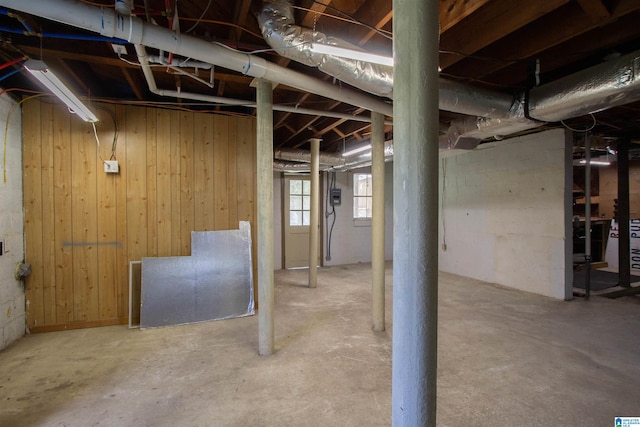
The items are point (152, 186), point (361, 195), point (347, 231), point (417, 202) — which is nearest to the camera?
point (417, 202)

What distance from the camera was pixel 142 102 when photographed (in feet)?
10.5

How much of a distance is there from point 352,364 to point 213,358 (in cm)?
112

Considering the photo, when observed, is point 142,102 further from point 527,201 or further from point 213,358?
point 527,201

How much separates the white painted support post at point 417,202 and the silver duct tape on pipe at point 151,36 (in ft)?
4.44

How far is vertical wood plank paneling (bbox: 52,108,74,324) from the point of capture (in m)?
3.07

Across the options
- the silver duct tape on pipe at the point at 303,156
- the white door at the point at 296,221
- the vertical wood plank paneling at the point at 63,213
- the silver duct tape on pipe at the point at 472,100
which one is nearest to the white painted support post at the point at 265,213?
the silver duct tape on pipe at the point at 472,100

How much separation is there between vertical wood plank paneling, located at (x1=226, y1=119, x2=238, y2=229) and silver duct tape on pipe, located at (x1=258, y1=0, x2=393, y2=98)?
71.9 inches

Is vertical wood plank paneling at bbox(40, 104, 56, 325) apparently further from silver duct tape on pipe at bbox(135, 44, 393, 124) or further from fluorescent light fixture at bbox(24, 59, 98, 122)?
silver duct tape on pipe at bbox(135, 44, 393, 124)

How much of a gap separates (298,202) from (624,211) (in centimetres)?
535

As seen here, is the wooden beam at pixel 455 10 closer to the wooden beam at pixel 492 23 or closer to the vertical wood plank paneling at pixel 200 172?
the wooden beam at pixel 492 23

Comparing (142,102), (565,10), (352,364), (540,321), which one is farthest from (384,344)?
(142,102)

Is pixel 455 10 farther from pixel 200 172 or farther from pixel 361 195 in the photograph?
pixel 361 195

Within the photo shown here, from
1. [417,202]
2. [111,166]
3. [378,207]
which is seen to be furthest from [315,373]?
[111,166]

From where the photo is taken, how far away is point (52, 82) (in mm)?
2002
